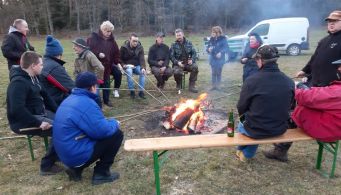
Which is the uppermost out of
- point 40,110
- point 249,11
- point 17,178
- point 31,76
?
point 249,11

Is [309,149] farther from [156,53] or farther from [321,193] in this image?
[156,53]

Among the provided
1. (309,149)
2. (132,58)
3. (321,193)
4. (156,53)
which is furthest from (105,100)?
(321,193)

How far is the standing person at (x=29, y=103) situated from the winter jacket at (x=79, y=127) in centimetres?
60

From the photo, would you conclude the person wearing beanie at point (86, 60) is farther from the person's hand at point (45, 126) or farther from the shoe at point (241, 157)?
the shoe at point (241, 157)

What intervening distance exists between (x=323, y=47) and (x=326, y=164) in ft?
6.14

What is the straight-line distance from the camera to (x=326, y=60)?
16.5 feet

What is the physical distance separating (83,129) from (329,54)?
3895 millimetres

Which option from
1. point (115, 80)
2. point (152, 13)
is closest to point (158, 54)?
point (115, 80)

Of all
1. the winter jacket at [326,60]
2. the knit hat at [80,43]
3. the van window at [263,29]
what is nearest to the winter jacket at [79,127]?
the knit hat at [80,43]

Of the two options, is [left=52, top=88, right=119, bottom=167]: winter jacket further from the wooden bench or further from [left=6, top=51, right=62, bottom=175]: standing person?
Result: [left=6, top=51, right=62, bottom=175]: standing person

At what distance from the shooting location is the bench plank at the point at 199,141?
3724 mm

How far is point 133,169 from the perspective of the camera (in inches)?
182

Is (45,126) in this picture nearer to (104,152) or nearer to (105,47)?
(104,152)

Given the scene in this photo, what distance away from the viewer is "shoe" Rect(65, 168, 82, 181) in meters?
4.23
